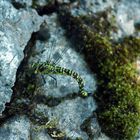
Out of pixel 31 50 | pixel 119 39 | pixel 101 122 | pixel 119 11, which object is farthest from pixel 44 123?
pixel 119 11

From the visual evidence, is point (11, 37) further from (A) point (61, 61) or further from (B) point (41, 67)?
(A) point (61, 61)

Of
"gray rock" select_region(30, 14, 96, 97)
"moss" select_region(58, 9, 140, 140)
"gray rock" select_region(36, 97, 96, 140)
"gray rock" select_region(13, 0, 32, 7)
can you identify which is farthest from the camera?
"gray rock" select_region(13, 0, 32, 7)

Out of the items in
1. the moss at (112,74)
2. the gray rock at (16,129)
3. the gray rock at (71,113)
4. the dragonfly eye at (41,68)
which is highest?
the moss at (112,74)

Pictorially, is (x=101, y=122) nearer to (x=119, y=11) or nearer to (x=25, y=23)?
(x=25, y=23)

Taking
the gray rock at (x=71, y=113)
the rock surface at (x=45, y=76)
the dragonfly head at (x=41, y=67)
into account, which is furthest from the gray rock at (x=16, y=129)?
the dragonfly head at (x=41, y=67)

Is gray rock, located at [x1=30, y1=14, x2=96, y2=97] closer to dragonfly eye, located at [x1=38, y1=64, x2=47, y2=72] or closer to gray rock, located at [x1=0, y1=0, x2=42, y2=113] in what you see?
dragonfly eye, located at [x1=38, y1=64, x2=47, y2=72]

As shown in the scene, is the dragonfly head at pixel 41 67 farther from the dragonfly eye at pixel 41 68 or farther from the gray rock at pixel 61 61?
the gray rock at pixel 61 61

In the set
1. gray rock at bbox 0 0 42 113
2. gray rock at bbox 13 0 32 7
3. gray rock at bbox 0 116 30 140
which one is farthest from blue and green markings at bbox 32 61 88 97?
gray rock at bbox 13 0 32 7
